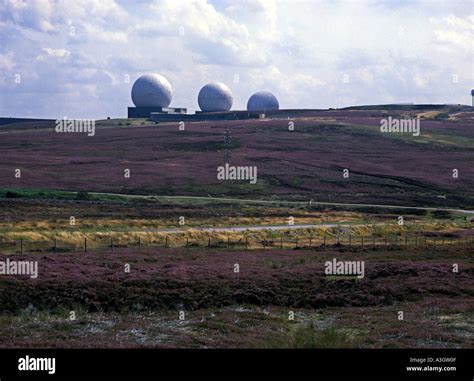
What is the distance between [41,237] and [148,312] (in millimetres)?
21006

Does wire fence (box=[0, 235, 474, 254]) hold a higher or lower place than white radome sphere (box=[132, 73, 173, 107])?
lower

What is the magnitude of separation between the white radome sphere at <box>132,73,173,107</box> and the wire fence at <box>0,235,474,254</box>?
12506cm

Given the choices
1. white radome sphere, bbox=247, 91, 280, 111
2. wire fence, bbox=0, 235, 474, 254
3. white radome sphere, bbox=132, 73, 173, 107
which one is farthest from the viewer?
white radome sphere, bbox=247, 91, 280, 111

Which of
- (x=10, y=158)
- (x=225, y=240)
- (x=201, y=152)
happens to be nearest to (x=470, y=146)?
(x=201, y=152)

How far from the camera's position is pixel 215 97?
611 feet

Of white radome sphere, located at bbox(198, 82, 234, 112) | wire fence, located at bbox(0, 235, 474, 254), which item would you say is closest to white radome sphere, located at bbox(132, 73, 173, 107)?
white radome sphere, located at bbox(198, 82, 234, 112)

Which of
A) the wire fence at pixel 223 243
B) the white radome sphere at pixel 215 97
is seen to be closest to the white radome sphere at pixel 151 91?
the white radome sphere at pixel 215 97

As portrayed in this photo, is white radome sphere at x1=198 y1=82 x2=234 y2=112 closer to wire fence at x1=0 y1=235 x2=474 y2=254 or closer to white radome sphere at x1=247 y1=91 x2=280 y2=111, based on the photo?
white radome sphere at x1=247 y1=91 x2=280 y2=111

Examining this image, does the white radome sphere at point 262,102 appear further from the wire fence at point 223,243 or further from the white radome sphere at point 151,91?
the wire fence at point 223,243

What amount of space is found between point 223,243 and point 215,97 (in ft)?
457

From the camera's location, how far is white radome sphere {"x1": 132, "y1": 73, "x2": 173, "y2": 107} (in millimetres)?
176875

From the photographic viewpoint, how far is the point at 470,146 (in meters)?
128

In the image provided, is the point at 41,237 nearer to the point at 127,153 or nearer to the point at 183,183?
the point at 183,183

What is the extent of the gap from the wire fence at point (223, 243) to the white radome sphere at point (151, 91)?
410 feet
